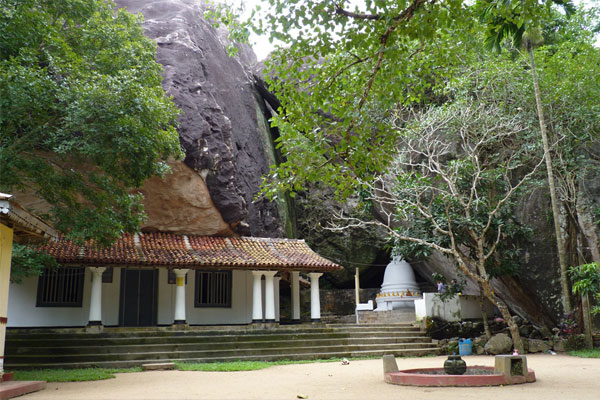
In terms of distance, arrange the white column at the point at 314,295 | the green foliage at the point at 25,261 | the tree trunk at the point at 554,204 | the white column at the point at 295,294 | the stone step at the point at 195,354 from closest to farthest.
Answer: the green foliage at the point at 25,261, the stone step at the point at 195,354, the tree trunk at the point at 554,204, the white column at the point at 314,295, the white column at the point at 295,294

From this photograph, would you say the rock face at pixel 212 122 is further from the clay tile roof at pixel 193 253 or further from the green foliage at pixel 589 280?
the green foliage at pixel 589 280

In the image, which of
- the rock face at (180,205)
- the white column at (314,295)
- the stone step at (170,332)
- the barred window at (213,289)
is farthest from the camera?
the white column at (314,295)

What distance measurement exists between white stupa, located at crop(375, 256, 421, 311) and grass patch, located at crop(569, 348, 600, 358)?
7.26m

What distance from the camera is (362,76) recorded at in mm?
7227

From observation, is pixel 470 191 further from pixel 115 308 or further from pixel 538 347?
pixel 115 308

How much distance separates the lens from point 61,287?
15.6m

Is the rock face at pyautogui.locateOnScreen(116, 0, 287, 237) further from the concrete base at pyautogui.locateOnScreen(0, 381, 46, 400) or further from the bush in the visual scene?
the bush

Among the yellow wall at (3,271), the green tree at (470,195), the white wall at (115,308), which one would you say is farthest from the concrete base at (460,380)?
the white wall at (115,308)

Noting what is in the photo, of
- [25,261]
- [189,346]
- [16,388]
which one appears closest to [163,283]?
[189,346]

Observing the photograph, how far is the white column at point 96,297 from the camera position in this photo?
14.8m

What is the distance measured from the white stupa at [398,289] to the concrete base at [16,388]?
15673 millimetres

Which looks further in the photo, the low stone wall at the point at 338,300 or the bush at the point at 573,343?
the low stone wall at the point at 338,300

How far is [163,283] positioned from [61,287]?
125 inches

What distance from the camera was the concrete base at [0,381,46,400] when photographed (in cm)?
651
